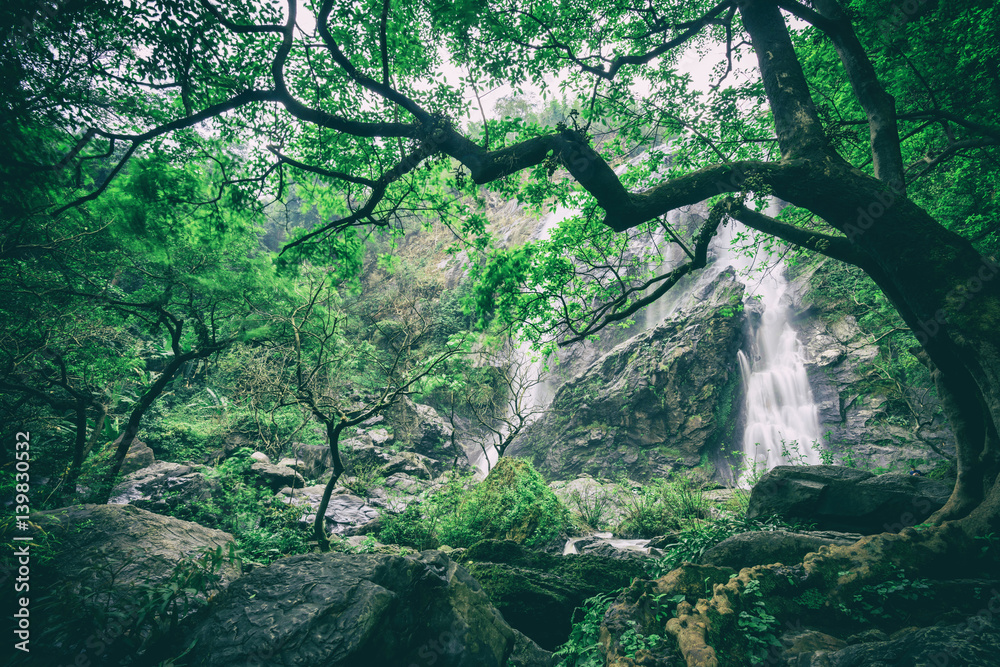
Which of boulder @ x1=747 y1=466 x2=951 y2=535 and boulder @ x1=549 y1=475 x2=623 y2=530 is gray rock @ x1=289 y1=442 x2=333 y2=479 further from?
boulder @ x1=747 y1=466 x2=951 y2=535

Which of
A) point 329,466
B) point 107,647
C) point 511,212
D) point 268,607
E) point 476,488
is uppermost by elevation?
point 511,212

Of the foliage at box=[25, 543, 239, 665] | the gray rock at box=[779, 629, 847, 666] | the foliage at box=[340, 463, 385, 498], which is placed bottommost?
the foliage at box=[25, 543, 239, 665]

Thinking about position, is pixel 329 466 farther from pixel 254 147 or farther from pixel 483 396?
pixel 254 147

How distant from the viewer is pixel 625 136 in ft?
17.6

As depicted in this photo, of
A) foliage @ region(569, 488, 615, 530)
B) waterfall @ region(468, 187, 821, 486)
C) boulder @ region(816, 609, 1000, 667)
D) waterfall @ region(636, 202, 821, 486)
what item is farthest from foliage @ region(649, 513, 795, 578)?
waterfall @ region(636, 202, 821, 486)

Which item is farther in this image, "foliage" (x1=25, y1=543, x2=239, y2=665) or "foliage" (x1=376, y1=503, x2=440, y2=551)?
"foliage" (x1=376, y1=503, x2=440, y2=551)

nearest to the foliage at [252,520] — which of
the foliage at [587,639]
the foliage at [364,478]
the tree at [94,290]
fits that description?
the tree at [94,290]

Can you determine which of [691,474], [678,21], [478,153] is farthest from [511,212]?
[478,153]

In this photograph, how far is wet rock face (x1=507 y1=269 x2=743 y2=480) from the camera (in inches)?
560

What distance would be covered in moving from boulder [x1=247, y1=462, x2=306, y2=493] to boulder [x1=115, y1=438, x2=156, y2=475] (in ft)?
8.15

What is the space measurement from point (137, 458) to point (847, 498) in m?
14.2

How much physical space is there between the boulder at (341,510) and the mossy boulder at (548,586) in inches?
181

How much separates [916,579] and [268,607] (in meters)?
4.87

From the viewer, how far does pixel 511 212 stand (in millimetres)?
34625
